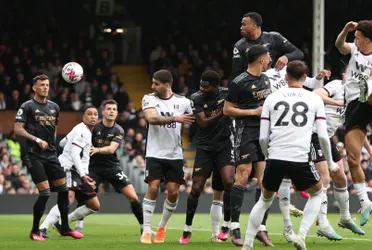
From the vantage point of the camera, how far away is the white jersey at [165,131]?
44.0 feet

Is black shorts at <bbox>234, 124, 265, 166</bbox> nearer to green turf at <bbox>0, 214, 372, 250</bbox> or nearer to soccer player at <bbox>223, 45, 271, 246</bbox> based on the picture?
soccer player at <bbox>223, 45, 271, 246</bbox>

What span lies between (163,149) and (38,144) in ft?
6.50

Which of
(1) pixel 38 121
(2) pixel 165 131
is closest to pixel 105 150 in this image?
(1) pixel 38 121

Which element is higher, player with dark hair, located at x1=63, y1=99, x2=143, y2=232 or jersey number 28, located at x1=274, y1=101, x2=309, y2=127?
jersey number 28, located at x1=274, y1=101, x2=309, y2=127

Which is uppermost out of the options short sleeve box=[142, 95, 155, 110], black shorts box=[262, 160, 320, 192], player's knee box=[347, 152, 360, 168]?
short sleeve box=[142, 95, 155, 110]

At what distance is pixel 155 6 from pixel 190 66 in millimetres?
4513

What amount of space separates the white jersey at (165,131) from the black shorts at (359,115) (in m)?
2.19

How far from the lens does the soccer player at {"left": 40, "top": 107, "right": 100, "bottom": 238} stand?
14.9 meters

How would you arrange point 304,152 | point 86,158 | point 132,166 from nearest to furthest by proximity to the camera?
point 304,152 < point 86,158 < point 132,166

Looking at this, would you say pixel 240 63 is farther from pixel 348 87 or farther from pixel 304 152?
pixel 304 152

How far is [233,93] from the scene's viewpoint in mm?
12492

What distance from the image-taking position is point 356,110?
13.2m

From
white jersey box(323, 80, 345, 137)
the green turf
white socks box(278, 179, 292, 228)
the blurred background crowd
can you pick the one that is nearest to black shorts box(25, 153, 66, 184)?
the green turf

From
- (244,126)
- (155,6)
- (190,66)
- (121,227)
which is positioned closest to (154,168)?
(244,126)
